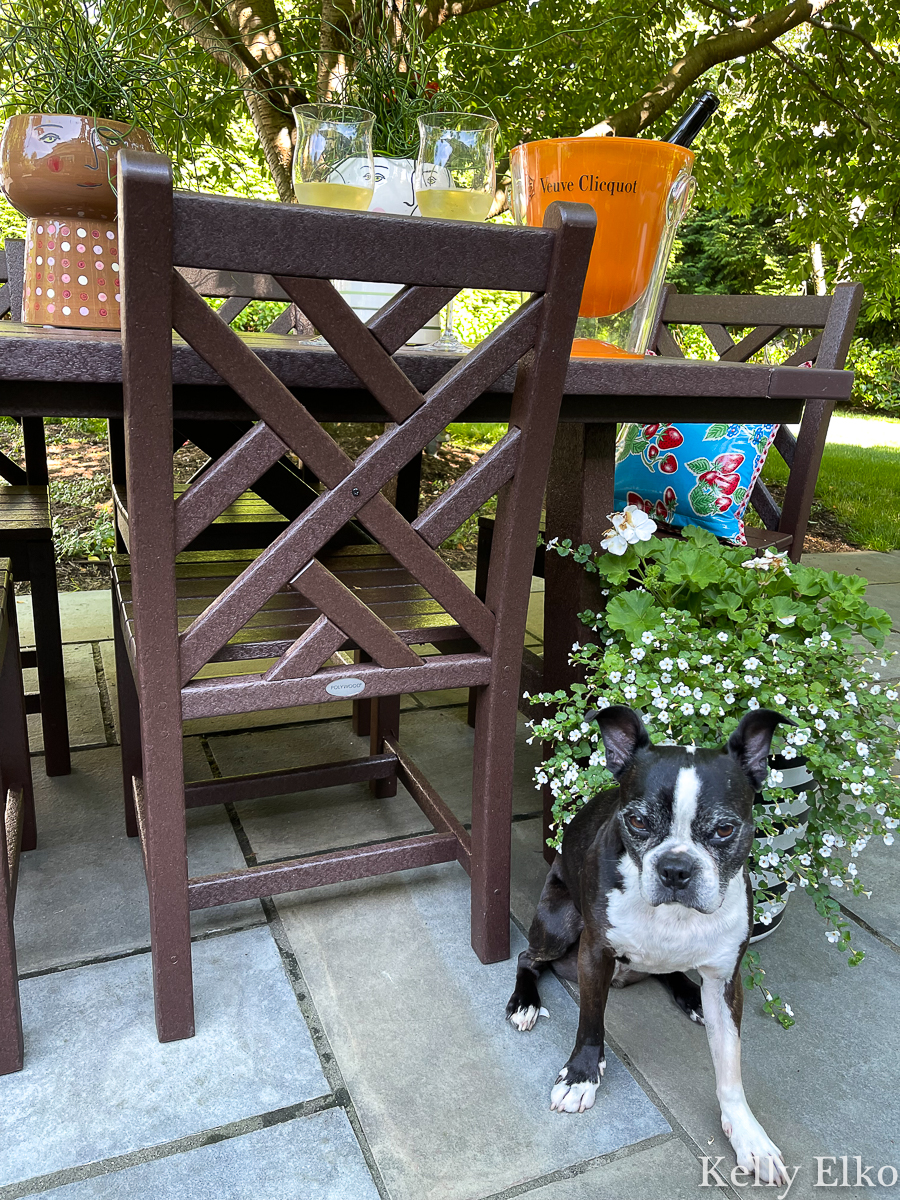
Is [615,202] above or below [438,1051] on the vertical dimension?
above

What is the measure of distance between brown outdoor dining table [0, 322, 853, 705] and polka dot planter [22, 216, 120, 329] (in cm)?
5

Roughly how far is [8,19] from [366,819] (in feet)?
5.77

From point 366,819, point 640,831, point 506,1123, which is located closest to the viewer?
point 640,831

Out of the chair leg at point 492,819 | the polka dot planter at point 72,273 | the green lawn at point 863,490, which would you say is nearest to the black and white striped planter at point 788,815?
the chair leg at point 492,819

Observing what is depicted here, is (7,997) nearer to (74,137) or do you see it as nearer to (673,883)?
(673,883)

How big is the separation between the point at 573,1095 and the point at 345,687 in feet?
2.33

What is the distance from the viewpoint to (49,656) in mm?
2141

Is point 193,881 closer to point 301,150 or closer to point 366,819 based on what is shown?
point 366,819

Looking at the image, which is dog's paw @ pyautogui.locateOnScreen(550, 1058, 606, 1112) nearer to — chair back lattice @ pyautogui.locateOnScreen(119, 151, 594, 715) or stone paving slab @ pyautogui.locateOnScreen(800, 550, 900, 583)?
chair back lattice @ pyautogui.locateOnScreen(119, 151, 594, 715)

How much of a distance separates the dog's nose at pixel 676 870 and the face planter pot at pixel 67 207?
124 centimetres

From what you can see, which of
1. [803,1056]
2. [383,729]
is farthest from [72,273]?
[803,1056]

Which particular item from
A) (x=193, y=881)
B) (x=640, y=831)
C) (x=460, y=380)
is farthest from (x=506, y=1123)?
(x=460, y=380)

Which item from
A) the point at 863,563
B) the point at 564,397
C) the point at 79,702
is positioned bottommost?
the point at 863,563

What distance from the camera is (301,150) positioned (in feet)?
4.89
